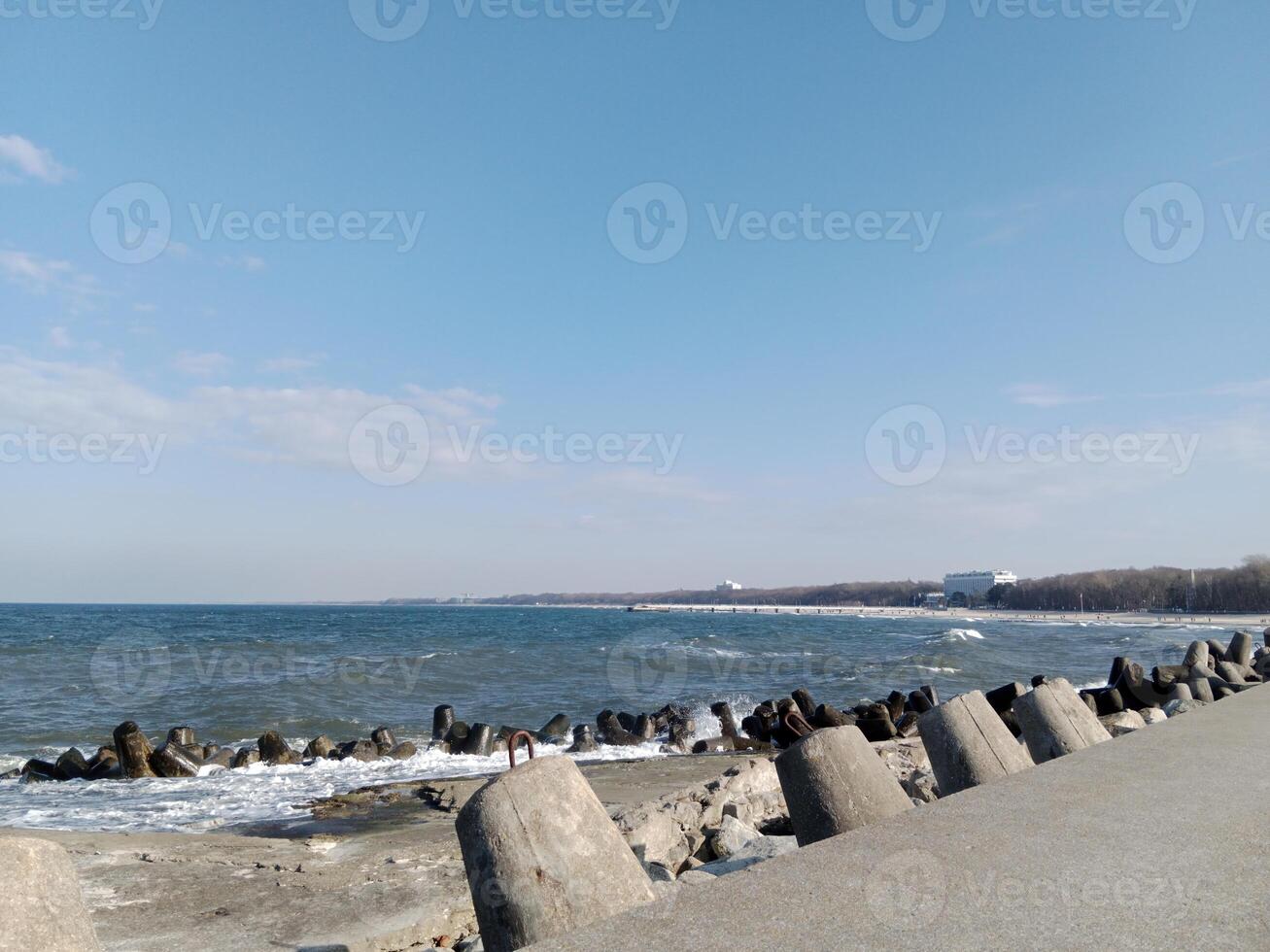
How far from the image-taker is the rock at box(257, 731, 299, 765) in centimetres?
1620

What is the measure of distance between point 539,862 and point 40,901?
1.59m

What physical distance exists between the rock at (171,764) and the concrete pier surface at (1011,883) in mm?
13808

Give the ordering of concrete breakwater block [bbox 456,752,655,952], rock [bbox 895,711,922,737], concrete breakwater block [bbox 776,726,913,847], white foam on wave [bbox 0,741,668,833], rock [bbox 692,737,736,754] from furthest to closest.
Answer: rock [bbox 895,711,922,737]
rock [bbox 692,737,736,754]
white foam on wave [bbox 0,741,668,833]
concrete breakwater block [bbox 776,726,913,847]
concrete breakwater block [bbox 456,752,655,952]

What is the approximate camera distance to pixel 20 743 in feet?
59.9

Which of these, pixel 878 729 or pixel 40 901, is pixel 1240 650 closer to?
pixel 878 729

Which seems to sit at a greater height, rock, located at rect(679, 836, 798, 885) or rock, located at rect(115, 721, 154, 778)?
rock, located at rect(679, 836, 798, 885)

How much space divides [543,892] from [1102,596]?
151 meters

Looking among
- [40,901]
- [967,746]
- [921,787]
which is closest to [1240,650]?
[921,787]

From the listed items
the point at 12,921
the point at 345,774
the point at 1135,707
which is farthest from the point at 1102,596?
the point at 12,921

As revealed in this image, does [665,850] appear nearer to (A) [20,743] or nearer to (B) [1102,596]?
(A) [20,743]

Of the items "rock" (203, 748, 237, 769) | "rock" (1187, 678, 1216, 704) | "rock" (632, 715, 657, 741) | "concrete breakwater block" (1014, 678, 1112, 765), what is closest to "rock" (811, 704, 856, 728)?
"rock" (632, 715, 657, 741)

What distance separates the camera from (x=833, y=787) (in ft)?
15.4

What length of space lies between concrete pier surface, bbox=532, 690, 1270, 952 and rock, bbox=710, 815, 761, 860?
2.55 m

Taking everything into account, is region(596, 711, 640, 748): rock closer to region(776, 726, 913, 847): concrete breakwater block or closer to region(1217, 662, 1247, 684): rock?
region(1217, 662, 1247, 684): rock
